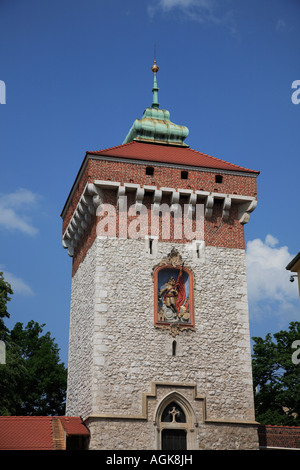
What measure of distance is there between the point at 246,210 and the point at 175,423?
7093mm

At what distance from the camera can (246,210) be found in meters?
22.5

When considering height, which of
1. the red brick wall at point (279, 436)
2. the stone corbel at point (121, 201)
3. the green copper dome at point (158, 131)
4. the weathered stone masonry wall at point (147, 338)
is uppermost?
the green copper dome at point (158, 131)

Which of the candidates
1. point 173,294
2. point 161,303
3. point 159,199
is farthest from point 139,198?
point 161,303

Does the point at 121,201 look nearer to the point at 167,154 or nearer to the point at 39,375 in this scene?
the point at 167,154

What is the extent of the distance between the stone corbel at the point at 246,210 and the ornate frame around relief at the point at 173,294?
254 centimetres

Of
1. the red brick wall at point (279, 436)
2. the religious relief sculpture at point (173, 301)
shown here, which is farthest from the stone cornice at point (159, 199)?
the red brick wall at point (279, 436)

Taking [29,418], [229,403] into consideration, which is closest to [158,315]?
[229,403]

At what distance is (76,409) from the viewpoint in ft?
70.0

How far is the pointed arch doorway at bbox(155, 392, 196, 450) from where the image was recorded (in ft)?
63.7

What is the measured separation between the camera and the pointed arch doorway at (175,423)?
19422 millimetres

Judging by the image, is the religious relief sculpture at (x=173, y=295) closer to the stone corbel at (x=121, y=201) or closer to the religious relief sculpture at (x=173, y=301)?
the religious relief sculpture at (x=173, y=301)

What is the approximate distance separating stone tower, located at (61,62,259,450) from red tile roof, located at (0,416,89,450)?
1.83 ft

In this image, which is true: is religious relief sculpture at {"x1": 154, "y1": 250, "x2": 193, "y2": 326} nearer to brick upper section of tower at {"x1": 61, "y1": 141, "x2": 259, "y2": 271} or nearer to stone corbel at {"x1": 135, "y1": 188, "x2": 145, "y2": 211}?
brick upper section of tower at {"x1": 61, "y1": 141, "x2": 259, "y2": 271}

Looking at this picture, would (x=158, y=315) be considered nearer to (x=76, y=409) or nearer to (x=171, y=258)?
(x=171, y=258)
